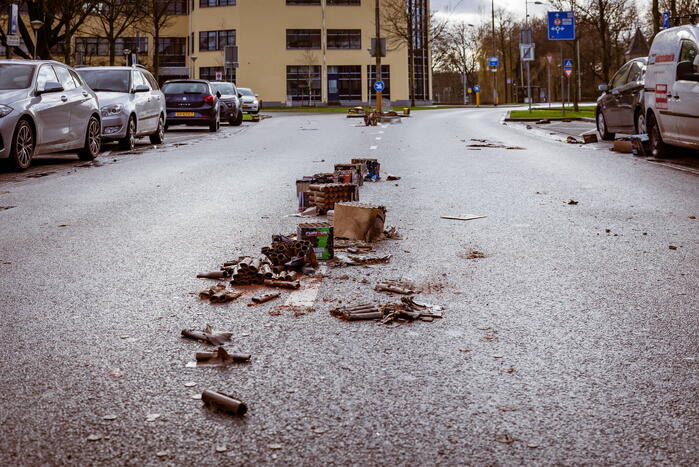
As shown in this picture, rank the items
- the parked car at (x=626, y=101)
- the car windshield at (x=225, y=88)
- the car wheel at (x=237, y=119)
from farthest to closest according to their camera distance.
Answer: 1. the car windshield at (x=225, y=88)
2. the car wheel at (x=237, y=119)
3. the parked car at (x=626, y=101)

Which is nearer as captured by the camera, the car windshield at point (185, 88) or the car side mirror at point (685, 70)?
the car side mirror at point (685, 70)

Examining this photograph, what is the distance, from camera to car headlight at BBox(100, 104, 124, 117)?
1975 centimetres

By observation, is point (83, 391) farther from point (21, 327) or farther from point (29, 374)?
point (21, 327)

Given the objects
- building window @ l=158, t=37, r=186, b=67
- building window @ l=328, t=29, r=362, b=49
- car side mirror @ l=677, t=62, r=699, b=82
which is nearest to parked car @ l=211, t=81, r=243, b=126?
car side mirror @ l=677, t=62, r=699, b=82

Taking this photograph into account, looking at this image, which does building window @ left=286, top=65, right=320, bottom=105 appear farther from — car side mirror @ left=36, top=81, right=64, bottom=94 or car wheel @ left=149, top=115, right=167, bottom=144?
car side mirror @ left=36, top=81, right=64, bottom=94

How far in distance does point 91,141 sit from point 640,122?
1046 cm

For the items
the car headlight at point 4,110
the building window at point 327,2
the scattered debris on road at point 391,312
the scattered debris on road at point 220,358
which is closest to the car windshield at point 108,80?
the car headlight at point 4,110

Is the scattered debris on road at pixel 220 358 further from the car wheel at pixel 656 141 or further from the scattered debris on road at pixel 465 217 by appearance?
the car wheel at pixel 656 141

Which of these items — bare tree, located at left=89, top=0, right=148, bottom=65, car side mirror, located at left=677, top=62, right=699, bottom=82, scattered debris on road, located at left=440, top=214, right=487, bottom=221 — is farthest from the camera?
bare tree, located at left=89, top=0, right=148, bottom=65

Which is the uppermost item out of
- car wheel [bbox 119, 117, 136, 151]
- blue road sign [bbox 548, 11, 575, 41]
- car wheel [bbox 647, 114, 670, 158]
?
blue road sign [bbox 548, 11, 575, 41]

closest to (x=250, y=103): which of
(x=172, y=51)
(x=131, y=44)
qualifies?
(x=131, y=44)

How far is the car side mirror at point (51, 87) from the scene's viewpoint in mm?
15398

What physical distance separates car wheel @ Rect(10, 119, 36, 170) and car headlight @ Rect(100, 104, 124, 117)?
183 inches

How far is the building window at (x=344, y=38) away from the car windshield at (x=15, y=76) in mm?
68568
